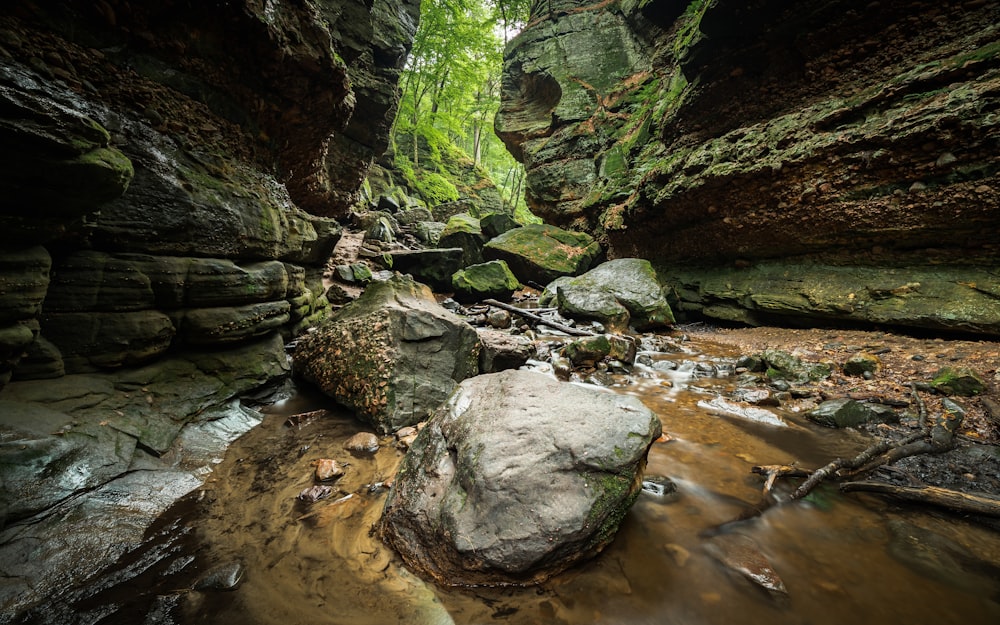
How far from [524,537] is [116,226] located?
390cm

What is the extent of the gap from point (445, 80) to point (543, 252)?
1444 cm

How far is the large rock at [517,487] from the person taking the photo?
5.40 feet

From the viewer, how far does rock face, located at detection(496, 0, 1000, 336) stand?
16.0 ft

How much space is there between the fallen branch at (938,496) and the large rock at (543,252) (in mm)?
9954

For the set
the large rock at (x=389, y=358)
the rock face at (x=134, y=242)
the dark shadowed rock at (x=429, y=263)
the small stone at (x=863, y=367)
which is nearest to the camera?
the rock face at (x=134, y=242)

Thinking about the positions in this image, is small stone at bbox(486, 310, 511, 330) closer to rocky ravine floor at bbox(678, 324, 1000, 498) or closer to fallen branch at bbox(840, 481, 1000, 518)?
rocky ravine floor at bbox(678, 324, 1000, 498)

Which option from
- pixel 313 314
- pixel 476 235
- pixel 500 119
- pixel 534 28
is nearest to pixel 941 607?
pixel 313 314

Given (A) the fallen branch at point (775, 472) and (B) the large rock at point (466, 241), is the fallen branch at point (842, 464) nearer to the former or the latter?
(A) the fallen branch at point (775, 472)

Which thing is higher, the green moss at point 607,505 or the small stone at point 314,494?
the green moss at point 607,505

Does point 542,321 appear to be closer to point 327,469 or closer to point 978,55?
point 327,469

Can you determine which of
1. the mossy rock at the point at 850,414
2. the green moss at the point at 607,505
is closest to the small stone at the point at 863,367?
the mossy rock at the point at 850,414

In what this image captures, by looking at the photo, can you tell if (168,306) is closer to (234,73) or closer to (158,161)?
(158,161)

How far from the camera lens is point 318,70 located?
481cm

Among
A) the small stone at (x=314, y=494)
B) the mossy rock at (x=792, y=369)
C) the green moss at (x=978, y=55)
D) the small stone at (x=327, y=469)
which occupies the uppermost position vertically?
the green moss at (x=978, y=55)
